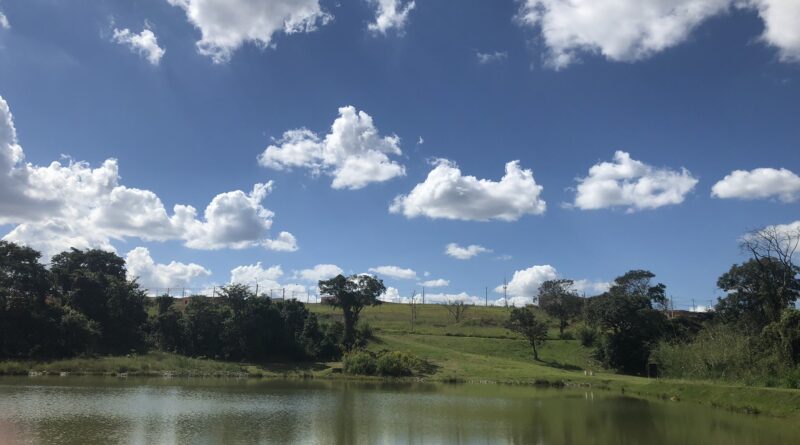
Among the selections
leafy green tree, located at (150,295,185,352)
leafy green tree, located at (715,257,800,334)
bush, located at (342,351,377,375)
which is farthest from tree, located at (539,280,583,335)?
leafy green tree, located at (150,295,185,352)

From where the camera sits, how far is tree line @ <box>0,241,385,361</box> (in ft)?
220

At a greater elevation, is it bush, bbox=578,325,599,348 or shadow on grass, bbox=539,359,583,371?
bush, bbox=578,325,599,348

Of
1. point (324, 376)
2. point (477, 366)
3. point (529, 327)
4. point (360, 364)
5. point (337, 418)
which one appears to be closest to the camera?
point (337, 418)

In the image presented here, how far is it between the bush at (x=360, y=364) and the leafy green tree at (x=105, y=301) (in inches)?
1079

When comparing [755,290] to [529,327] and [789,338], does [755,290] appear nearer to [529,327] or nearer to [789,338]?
[529,327]

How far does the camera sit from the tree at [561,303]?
341 ft

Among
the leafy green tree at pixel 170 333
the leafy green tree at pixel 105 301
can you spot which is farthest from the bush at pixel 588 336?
the leafy green tree at pixel 105 301

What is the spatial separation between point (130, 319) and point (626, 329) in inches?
2618

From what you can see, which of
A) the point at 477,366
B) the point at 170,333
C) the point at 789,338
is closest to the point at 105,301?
the point at 170,333

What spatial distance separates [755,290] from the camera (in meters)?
82.2

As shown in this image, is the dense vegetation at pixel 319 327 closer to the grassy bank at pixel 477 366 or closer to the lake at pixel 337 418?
the grassy bank at pixel 477 366

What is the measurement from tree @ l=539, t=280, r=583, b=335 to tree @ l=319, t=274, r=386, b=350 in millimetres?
33869

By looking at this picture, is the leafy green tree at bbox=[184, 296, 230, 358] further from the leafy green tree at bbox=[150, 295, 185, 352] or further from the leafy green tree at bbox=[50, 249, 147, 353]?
the leafy green tree at bbox=[50, 249, 147, 353]

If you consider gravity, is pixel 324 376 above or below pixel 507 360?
below
